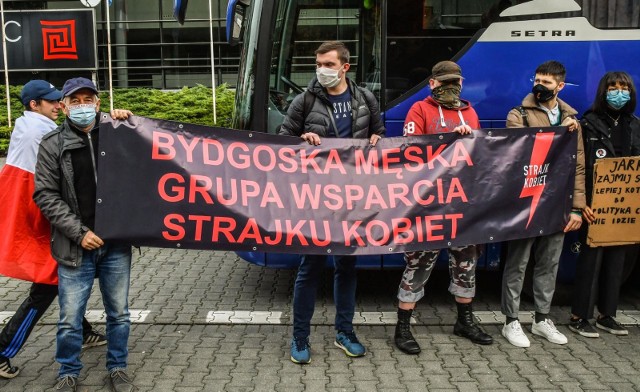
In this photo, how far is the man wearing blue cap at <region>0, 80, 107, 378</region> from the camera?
4.48 m

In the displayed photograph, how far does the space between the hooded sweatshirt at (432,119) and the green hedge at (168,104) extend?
1170cm

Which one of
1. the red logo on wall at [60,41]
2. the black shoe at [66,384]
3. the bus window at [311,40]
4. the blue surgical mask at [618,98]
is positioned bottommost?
the black shoe at [66,384]

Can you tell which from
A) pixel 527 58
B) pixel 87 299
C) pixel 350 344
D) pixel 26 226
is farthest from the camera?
pixel 527 58

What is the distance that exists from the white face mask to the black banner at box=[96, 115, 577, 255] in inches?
15.2

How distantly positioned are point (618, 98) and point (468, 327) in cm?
199

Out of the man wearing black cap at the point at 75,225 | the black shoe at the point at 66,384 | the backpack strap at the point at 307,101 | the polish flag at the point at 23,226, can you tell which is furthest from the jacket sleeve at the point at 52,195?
the backpack strap at the point at 307,101

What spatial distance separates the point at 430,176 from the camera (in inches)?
195

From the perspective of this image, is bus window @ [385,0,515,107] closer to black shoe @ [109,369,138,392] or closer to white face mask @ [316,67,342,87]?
white face mask @ [316,67,342,87]

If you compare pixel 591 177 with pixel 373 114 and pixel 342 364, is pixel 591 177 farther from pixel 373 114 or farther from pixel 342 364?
pixel 342 364

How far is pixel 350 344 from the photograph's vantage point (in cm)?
500

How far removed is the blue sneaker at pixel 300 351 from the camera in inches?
191

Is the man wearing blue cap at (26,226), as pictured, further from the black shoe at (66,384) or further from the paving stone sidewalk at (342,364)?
the black shoe at (66,384)

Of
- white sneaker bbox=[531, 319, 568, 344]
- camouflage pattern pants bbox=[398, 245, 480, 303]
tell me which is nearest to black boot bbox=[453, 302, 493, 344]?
camouflage pattern pants bbox=[398, 245, 480, 303]

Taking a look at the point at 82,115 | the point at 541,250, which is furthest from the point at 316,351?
the point at 82,115
